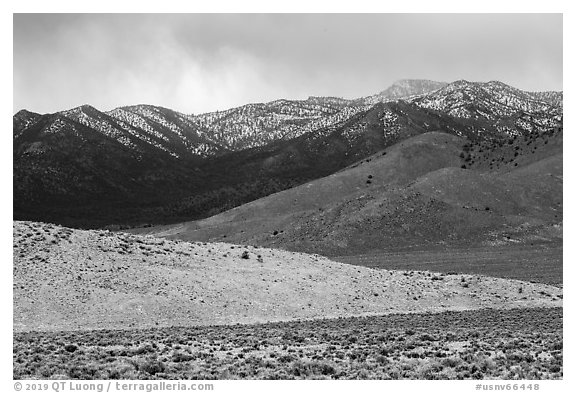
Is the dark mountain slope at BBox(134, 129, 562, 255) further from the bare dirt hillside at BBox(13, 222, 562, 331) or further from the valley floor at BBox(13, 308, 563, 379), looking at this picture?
the valley floor at BBox(13, 308, 563, 379)

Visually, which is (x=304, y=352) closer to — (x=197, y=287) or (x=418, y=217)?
(x=197, y=287)

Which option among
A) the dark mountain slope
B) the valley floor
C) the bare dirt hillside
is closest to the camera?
the valley floor

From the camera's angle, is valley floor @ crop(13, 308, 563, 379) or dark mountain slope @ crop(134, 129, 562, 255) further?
dark mountain slope @ crop(134, 129, 562, 255)

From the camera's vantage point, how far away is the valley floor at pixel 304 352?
20609mm

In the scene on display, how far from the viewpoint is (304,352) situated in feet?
84.8

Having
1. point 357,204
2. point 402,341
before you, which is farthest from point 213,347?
point 357,204

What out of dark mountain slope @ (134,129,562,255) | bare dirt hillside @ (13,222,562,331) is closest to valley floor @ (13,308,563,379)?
bare dirt hillside @ (13,222,562,331)

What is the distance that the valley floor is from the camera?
67.6 ft

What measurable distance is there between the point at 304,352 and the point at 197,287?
18.9m

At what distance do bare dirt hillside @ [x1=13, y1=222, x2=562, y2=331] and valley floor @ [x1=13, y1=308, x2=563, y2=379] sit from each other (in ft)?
15.4

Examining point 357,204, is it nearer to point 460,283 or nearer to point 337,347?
point 460,283

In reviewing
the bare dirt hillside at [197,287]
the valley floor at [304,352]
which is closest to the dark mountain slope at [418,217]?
the bare dirt hillside at [197,287]

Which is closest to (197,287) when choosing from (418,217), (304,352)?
(304,352)

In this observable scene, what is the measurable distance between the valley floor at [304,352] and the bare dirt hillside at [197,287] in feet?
15.4
